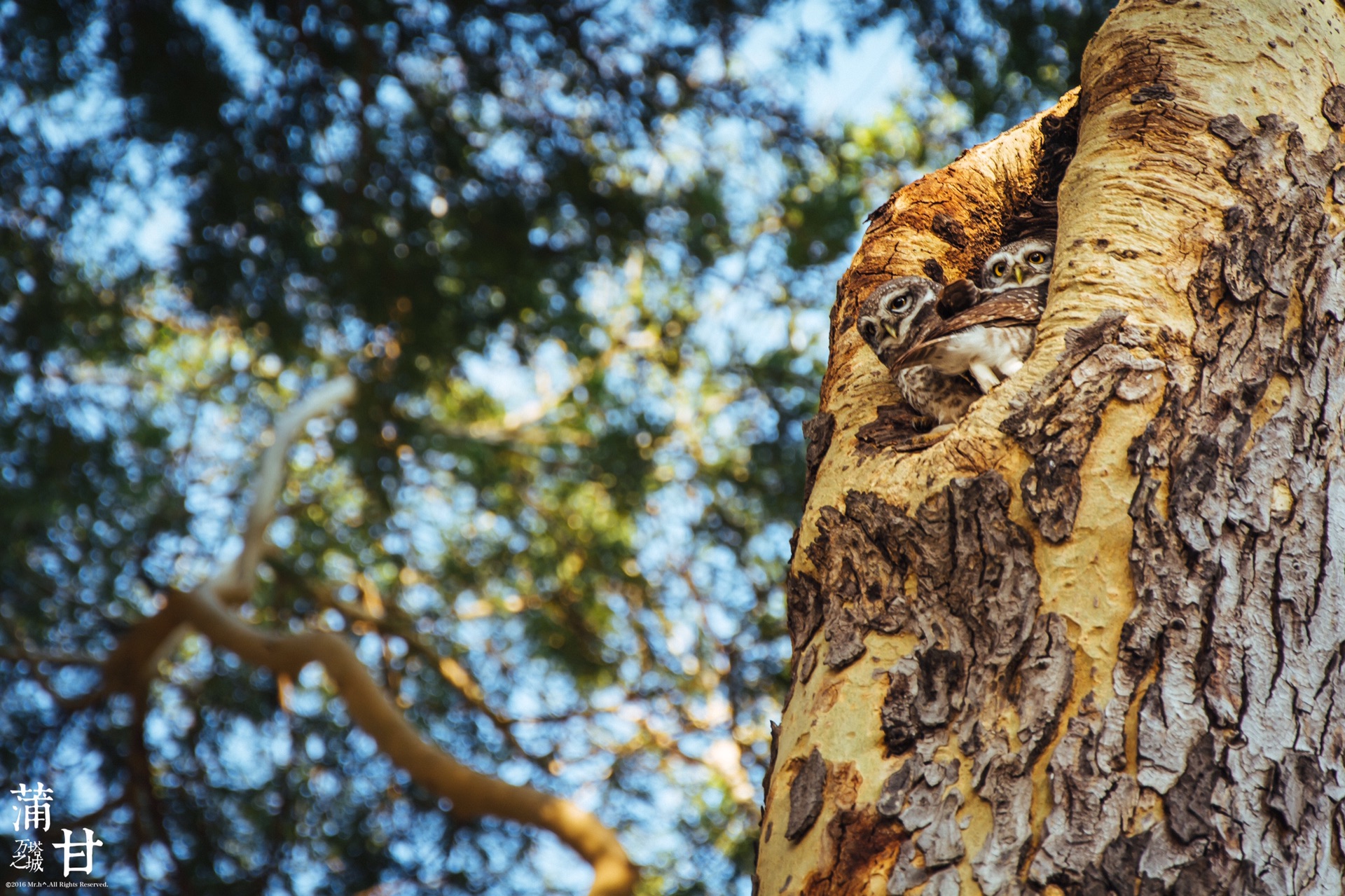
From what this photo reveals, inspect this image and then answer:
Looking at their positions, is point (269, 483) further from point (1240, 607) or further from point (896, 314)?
point (1240, 607)

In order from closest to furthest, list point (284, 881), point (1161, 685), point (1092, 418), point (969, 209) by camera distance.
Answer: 1. point (1161, 685)
2. point (1092, 418)
3. point (969, 209)
4. point (284, 881)

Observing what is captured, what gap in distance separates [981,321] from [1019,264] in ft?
1.25

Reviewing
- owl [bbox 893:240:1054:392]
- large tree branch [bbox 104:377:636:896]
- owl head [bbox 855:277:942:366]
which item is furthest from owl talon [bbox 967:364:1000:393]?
large tree branch [bbox 104:377:636:896]

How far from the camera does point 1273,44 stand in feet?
5.86

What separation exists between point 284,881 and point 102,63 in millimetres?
4156

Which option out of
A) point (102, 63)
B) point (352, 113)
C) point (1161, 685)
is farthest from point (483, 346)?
point (1161, 685)

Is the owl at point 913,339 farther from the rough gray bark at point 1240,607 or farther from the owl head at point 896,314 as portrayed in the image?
the rough gray bark at point 1240,607

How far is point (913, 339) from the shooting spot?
6.27ft

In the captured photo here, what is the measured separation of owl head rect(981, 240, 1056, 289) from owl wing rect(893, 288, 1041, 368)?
0.25 meters

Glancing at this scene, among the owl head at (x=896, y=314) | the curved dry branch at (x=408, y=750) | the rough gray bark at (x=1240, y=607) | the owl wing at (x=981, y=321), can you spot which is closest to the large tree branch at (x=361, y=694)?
the curved dry branch at (x=408, y=750)

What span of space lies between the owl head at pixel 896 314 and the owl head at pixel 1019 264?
0.50 feet

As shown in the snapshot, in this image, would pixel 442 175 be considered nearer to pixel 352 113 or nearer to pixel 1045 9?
pixel 352 113

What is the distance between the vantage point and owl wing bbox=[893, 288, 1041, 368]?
1.81m

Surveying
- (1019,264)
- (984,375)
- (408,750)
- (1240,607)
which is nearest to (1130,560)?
(1240,607)
